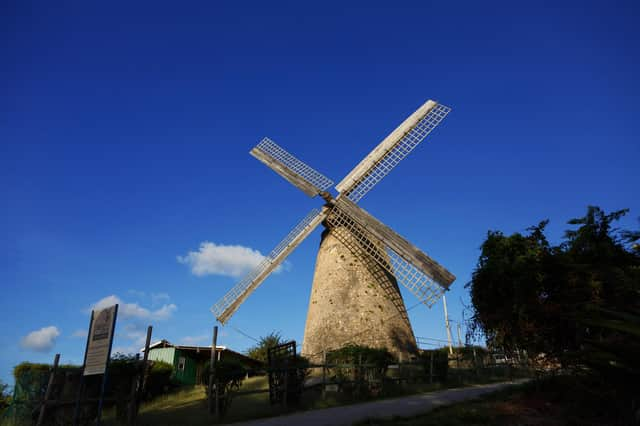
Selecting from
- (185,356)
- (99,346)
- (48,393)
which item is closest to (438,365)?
(99,346)

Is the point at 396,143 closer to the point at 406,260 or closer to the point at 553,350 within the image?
the point at 406,260

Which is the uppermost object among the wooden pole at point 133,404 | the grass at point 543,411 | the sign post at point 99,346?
the sign post at point 99,346

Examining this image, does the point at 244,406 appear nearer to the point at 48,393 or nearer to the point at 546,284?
the point at 48,393

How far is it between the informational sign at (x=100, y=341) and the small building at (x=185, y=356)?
1406cm

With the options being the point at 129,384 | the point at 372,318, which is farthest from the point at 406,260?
the point at 129,384

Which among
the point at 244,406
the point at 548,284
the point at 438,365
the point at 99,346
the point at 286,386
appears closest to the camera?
the point at 548,284

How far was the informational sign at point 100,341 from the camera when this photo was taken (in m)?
8.95

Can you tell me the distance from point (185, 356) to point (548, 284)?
2221cm

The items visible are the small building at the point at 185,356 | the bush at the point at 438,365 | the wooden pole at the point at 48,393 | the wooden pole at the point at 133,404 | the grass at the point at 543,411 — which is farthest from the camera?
the small building at the point at 185,356

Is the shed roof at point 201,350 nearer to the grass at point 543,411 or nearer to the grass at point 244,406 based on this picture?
the grass at point 244,406

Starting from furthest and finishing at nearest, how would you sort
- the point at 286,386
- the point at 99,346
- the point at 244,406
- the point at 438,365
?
the point at 438,365
the point at 244,406
the point at 286,386
the point at 99,346

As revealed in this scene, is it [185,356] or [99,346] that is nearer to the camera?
[99,346]

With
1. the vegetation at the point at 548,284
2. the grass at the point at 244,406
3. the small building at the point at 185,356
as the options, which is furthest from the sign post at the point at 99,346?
the small building at the point at 185,356

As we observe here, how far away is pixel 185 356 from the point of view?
2423 centimetres
